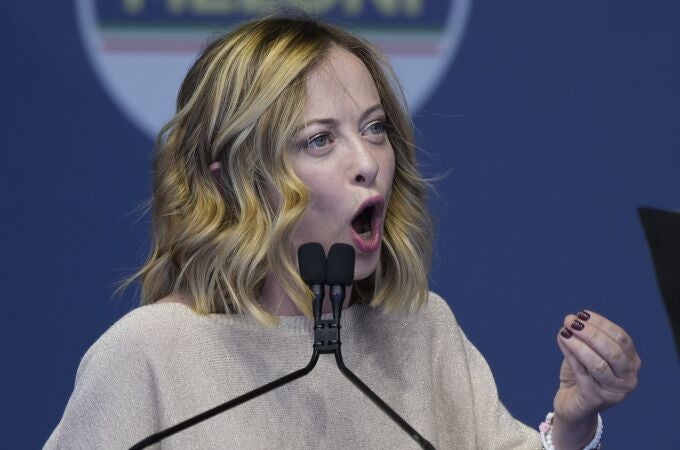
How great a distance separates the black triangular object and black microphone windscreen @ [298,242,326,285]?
1.22ft

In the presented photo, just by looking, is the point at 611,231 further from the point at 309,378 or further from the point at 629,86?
the point at 309,378

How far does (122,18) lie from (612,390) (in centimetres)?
148

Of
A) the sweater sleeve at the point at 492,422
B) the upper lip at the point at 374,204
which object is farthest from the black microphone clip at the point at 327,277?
the sweater sleeve at the point at 492,422

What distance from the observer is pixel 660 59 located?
2750 millimetres

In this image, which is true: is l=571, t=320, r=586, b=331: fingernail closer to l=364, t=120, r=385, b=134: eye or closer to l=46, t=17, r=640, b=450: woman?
l=46, t=17, r=640, b=450: woman

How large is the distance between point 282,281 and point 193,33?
3.34 ft

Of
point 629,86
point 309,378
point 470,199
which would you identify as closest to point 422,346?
point 309,378

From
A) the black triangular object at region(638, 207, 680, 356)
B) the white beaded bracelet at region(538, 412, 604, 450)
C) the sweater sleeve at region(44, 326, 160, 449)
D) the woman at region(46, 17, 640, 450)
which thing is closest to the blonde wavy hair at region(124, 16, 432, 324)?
the woman at region(46, 17, 640, 450)

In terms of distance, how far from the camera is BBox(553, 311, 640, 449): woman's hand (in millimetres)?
1607

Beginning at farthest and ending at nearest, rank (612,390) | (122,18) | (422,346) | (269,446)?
(122,18) < (422,346) < (269,446) < (612,390)

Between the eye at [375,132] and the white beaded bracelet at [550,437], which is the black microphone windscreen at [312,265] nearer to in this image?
the eye at [375,132]

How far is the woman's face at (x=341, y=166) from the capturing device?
5.80 ft

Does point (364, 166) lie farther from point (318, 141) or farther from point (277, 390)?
point (277, 390)

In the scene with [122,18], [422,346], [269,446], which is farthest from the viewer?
[122,18]
